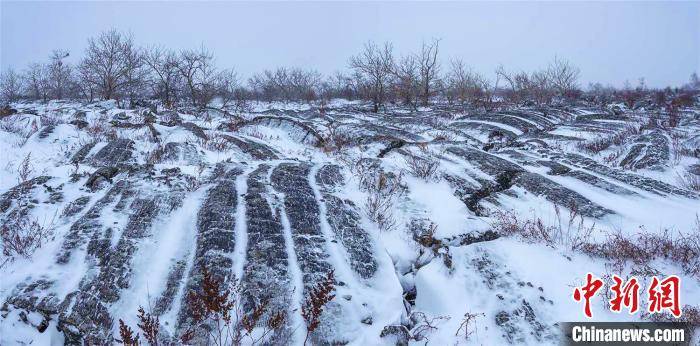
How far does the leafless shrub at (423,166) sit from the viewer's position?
619 centimetres

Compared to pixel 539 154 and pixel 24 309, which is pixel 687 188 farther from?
pixel 24 309

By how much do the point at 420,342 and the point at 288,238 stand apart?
174cm

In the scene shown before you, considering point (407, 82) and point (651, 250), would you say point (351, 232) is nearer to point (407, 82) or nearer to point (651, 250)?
point (651, 250)

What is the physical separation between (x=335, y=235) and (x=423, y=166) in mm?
2625

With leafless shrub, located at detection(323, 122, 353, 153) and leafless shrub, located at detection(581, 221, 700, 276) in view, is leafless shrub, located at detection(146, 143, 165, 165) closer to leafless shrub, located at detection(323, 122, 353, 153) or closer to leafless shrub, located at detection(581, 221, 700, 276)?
leafless shrub, located at detection(323, 122, 353, 153)

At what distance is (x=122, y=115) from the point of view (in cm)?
1358

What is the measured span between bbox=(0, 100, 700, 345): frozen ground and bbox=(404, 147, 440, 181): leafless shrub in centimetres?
3

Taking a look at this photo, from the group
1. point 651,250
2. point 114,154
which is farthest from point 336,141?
point 651,250

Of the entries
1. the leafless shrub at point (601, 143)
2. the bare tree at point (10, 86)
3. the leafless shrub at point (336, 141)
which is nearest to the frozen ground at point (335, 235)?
the leafless shrub at point (336, 141)

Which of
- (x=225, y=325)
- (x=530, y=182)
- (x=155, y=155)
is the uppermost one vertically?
(x=155, y=155)

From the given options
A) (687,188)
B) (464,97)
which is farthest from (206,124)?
(464,97)

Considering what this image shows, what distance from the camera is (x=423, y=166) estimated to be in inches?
248

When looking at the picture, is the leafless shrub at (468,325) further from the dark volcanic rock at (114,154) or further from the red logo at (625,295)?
the dark volcanic rock at (114,154)

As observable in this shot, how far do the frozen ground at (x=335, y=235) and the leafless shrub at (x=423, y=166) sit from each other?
3 cm
